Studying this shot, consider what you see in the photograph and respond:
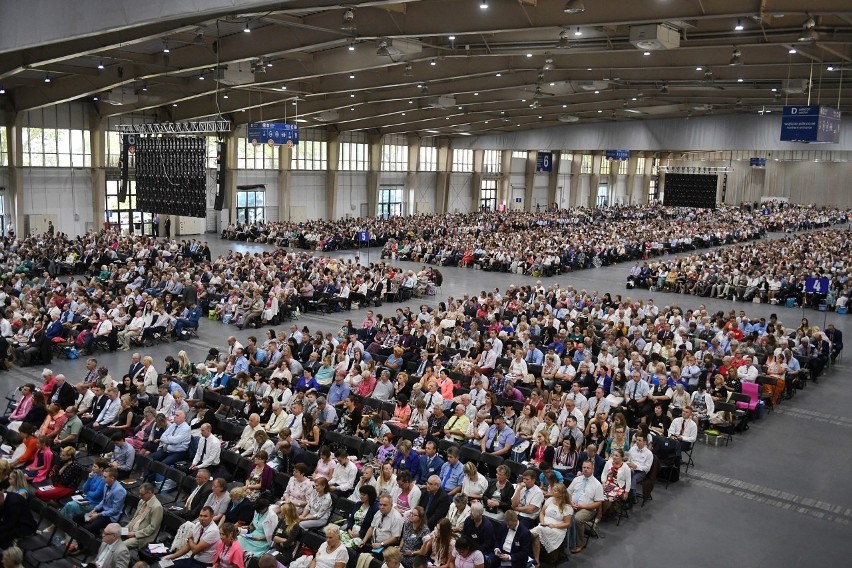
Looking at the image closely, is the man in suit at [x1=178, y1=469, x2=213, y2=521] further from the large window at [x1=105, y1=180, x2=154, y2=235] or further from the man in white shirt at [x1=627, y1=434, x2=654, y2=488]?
the large window at [x1=105, y1=180, x2=154, y2=235]

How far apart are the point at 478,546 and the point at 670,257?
3194 centimetres

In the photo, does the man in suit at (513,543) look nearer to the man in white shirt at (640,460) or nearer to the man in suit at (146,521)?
the man in white shirt at (640,460)

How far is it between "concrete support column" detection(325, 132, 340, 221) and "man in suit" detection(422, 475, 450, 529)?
3863cm

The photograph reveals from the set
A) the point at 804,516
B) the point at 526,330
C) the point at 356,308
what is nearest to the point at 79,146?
the point at 356,308

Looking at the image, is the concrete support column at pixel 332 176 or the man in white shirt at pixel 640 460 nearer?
the man in white shirt at pixel 640 460

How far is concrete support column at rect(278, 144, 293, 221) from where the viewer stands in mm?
43531

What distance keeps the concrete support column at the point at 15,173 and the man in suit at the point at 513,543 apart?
31426 mm

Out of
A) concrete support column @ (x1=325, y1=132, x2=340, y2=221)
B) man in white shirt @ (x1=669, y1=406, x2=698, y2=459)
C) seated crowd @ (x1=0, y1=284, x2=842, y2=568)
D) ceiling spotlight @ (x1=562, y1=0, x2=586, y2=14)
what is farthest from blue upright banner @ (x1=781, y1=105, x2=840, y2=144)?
concrete support column @ (x1=325, y1=132, x2=340, y2=221)

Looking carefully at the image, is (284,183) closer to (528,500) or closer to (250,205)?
(250,205)

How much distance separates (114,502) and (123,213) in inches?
1310

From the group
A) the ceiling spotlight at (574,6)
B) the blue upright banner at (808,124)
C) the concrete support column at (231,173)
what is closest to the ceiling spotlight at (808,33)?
the blue upright banner at (808,124)

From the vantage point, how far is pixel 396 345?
1509cm

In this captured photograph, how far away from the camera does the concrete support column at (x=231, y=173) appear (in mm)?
40219

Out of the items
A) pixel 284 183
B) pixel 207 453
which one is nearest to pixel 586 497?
pixel 207 453
